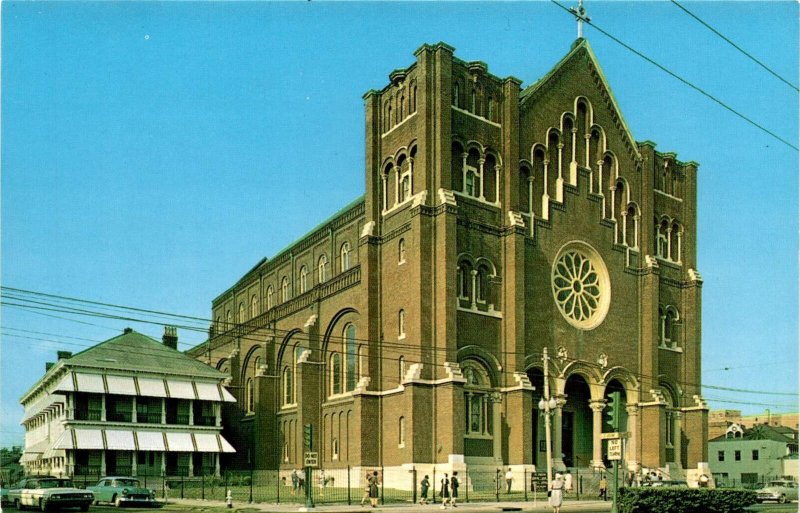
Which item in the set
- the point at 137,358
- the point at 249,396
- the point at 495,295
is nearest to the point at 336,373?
the point at 495,295

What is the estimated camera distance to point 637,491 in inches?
894

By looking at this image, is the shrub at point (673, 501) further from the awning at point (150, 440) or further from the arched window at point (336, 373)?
the awning at point (150, 440)

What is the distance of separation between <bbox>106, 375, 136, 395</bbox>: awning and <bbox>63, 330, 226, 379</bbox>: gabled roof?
1.82 ft

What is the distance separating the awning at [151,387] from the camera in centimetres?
4962

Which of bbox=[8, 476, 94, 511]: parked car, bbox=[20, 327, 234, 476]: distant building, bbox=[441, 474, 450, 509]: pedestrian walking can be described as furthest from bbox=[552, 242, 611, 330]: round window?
bbox=[8, 476, 94, 511]: parked car

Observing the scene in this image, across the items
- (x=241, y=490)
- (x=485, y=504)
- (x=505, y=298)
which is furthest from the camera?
(x=241, y=490)

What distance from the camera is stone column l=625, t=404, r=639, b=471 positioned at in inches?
1877

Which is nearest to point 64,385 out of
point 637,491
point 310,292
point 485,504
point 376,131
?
point 310,292

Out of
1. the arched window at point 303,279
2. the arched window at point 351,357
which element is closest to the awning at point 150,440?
the arched window at point 351,357

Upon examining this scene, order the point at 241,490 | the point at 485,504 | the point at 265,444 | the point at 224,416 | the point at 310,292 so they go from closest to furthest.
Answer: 1. the point at 485,504
2. the point at 241,490
3. the point at 310,292
4. the point at 265,444
5. the point at 224,416

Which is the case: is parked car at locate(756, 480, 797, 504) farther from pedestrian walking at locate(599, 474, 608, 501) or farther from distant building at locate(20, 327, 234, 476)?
distant building at locate(20, 327, 234, 476)

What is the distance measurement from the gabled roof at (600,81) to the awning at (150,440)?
27927 mm

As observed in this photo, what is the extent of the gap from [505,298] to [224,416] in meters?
29.3

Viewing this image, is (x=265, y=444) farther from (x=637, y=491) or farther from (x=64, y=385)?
(x=637, y=491)
